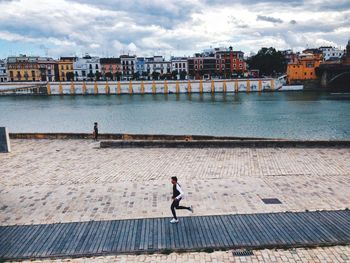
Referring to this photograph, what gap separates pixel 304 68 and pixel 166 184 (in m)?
92.4

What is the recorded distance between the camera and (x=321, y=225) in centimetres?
874

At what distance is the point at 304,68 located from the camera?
95625mm

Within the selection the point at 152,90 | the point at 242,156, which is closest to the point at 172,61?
the point at 152,90

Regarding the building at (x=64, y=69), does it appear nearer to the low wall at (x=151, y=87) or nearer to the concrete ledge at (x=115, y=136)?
the low wall at (x=151, y=87)

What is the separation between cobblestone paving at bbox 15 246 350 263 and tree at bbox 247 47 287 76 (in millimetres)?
105279

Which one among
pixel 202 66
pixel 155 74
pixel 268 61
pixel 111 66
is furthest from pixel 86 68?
pixel 268 61

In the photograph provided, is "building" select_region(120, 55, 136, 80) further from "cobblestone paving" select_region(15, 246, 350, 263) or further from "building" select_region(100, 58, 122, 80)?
A: "cobblestone paving" select_region(15, 246, 350, 263)

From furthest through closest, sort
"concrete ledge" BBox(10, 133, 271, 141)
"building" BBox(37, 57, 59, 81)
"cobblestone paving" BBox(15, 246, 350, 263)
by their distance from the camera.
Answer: "building" BBox(37, 57, 59, 81) → "concrete ledge" BBox(10, 133, 271, 141) → "cobblestone paving" BBox(15, 246, 350, 263)

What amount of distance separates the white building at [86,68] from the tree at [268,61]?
54107 mm

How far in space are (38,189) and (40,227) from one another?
343 centimetres

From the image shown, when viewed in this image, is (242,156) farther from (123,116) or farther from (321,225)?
(123,116)

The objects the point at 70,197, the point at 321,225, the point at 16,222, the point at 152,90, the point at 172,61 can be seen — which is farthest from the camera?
the point at 172,61

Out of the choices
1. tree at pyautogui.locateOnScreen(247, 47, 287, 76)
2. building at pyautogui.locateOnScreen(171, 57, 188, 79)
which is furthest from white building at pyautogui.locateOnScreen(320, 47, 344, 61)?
building at pyautogui.locateOnScreen(171, 57, 188, 79)

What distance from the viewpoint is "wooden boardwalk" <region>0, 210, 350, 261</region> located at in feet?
25.7
